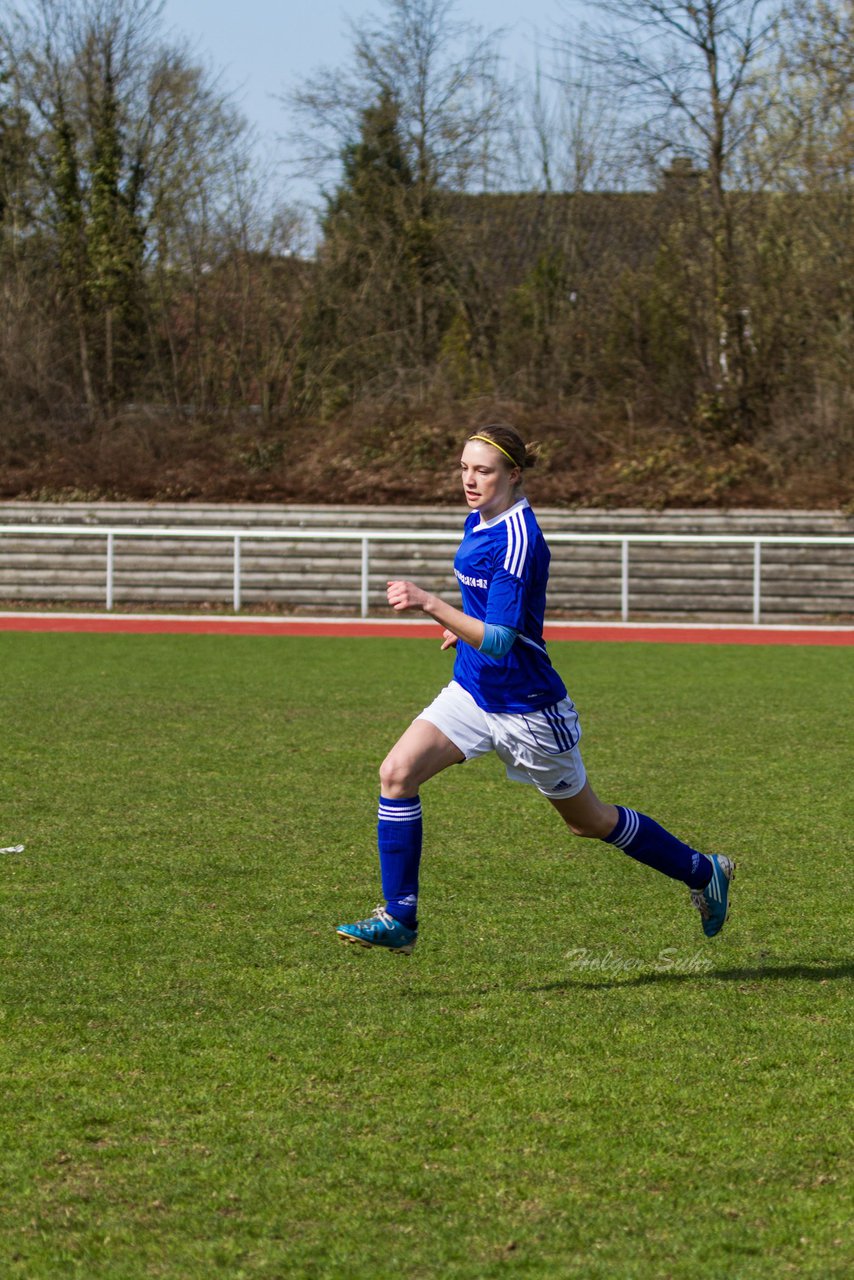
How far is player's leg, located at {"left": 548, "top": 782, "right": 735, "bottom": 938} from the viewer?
528 cm

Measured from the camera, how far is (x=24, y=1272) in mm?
2961

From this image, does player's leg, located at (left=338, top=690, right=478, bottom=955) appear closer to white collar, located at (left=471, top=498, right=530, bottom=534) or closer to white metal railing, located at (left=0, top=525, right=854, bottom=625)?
white collar, located at (left=471, top=498, right=530, bottom=534)

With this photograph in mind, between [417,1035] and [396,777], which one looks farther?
[396,777]

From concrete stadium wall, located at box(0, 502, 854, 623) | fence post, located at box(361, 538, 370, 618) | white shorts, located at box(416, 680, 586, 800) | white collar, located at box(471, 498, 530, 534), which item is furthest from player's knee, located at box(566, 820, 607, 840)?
concrete stadium wall, located at box(0, 502, 854, 623)

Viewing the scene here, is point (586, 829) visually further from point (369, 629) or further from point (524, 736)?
point (369, 629)

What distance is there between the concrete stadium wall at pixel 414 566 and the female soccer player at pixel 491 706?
1921cm

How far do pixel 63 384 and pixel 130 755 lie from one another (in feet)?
79.6

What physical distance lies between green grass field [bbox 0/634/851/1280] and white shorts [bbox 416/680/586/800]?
26.5 inches

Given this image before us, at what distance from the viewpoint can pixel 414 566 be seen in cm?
2502

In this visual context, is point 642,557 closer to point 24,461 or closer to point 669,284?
point 669,284

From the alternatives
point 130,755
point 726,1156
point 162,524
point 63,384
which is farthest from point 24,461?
point 726,1156

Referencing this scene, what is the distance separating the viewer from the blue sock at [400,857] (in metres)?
5.07

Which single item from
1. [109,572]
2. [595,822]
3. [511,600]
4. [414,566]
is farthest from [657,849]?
[414,566]

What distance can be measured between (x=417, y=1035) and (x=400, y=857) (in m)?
0.79
